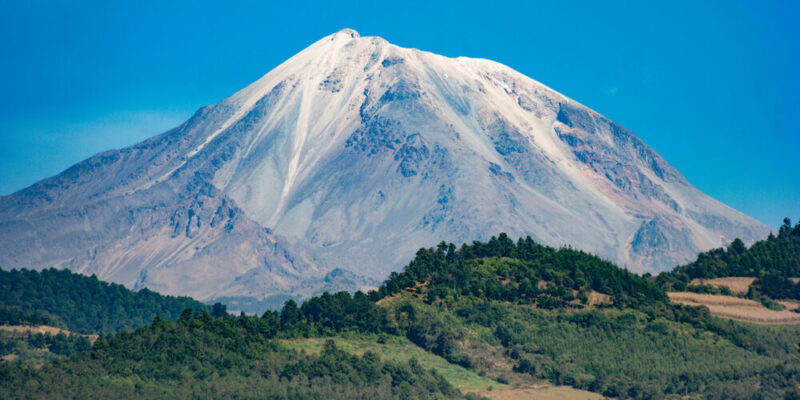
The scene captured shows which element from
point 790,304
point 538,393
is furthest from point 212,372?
point 790,304

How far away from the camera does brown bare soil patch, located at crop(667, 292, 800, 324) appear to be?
17462cm

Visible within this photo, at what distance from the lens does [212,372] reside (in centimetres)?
12912

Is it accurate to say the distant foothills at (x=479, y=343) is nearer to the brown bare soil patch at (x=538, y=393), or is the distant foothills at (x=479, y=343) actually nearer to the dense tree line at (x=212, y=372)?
the dense tree line at (x=212, y=372)

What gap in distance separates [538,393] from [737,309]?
51.9 metres

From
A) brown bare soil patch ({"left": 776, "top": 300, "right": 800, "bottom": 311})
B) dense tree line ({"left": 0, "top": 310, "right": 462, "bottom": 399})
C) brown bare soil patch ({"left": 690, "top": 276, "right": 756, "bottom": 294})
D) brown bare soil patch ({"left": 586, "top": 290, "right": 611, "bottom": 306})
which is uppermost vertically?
brown bare soil patch ({"left": 690, "top": 276, "right": 756, "bottom": 294})

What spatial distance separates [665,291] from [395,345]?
54.4 m

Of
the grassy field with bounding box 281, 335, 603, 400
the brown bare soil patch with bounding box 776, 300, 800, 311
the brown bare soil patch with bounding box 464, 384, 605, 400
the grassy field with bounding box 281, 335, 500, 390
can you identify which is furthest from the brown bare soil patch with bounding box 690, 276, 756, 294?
the grassy field with bounding box 281, 335, 500, 390

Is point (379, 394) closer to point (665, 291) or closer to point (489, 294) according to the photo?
point (489, 294)

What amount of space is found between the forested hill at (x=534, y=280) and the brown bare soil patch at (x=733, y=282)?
17.2m

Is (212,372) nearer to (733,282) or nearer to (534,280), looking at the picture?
(534,280)

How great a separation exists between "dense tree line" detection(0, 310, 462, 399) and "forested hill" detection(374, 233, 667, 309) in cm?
3976

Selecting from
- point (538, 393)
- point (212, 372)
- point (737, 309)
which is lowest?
point (212, 372)

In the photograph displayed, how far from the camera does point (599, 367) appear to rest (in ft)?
490

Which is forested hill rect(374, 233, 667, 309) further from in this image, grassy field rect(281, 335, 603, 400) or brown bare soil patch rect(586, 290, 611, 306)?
grassy field rect(281, 335, 603, 400)
